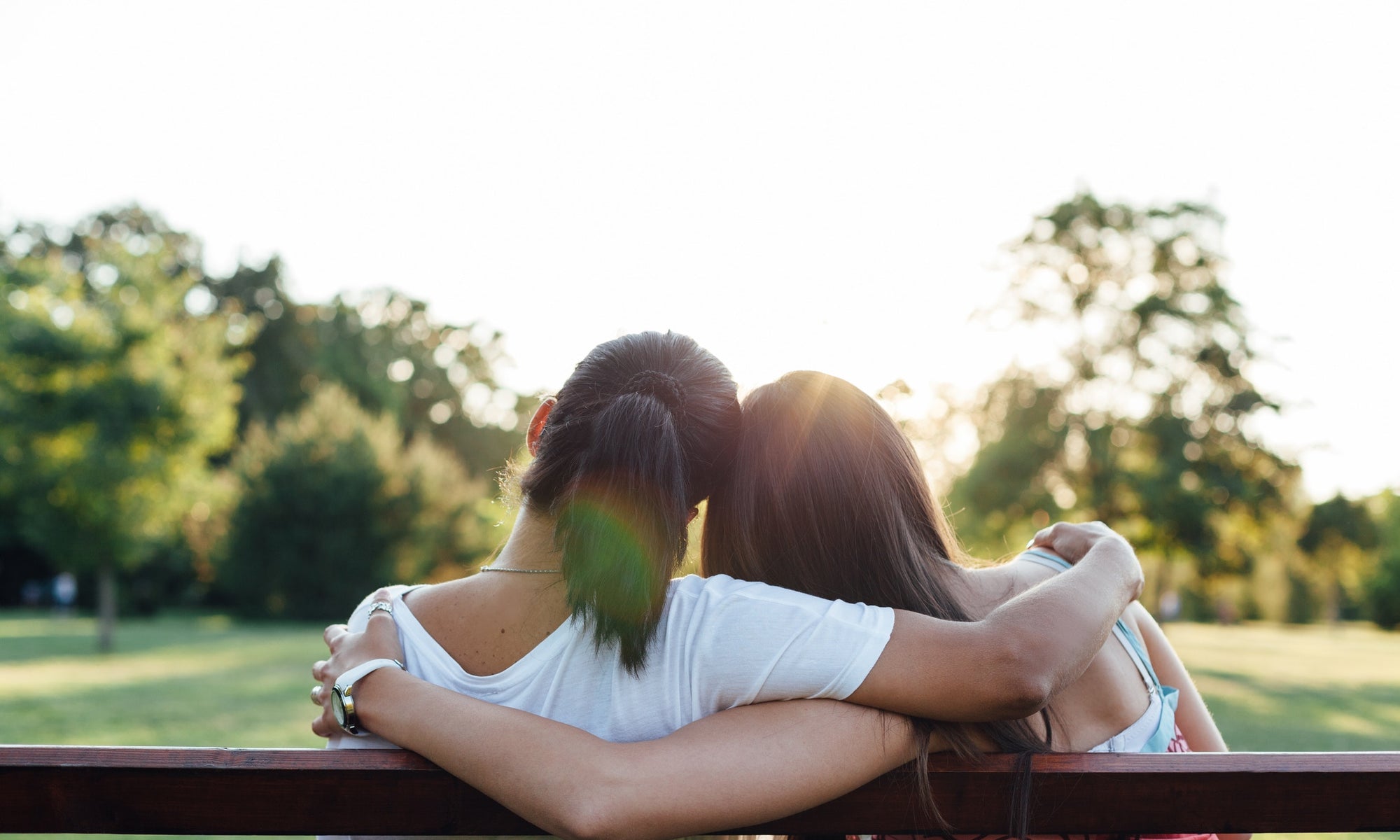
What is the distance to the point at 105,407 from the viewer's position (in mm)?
19719

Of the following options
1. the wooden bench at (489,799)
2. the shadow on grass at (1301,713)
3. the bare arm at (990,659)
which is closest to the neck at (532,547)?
the wooden bench at (489,799)

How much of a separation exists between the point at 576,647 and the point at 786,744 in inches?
16.9

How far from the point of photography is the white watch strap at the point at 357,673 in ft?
5.30

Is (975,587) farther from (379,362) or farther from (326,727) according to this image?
(379,362)

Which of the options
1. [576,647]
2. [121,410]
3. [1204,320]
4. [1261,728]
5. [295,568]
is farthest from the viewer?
[295,568]

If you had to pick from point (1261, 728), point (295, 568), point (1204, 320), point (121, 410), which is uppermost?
point (1204, 320)

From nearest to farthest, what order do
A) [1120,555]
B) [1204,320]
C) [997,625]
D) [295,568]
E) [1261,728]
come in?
[997,625]
[1120,555]
[1261,728]
[1204,320]
[295,568]

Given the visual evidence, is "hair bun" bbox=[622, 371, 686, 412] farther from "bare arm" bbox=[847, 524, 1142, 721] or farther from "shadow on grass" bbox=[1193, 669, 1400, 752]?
"shadow on grass" bbox=[1193, 669, 1400, 752]

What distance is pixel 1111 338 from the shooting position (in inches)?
910

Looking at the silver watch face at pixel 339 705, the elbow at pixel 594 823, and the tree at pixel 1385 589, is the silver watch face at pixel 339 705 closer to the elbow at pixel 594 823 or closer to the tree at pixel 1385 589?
the elbow at pixel 594 823

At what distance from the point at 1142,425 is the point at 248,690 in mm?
18636

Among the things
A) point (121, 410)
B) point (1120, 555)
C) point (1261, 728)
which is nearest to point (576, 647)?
point (1120, 555)

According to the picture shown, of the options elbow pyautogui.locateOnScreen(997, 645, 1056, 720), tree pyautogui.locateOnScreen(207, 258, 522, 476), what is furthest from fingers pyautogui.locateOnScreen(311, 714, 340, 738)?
tree pyautogui.locateOnScreen(207, 258, 522, 476)

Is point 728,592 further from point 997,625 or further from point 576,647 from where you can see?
point 997,625
